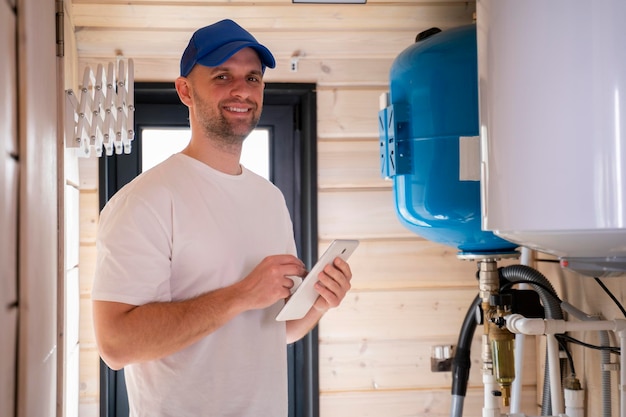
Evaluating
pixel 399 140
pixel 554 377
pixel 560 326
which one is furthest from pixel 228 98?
pixel 554 377

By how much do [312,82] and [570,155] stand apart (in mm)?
1653

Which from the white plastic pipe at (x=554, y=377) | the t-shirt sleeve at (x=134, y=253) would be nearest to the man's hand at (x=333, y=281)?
the t-shirt sleeve at (x=134, y=253)

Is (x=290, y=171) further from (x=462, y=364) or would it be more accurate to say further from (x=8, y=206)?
(x=8, y=206)

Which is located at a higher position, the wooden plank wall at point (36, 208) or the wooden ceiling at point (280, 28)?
the wooden ceiling at point (280, 28)

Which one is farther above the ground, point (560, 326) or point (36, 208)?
point (36, 208)

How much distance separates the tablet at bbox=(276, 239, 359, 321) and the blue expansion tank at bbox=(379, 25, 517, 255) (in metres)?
0.38

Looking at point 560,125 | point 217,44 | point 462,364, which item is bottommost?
point 462,364

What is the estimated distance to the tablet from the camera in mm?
1565

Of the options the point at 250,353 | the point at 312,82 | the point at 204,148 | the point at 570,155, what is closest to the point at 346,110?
the point at 312,82

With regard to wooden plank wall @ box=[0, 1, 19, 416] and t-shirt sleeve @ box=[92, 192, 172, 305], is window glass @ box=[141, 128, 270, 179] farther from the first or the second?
wooden plank wall @ box=[0, 1, 19, 416]

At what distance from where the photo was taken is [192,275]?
1.56 m

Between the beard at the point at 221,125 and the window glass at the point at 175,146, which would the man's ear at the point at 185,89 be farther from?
the window glass at the point at 175,146

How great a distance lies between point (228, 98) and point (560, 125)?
2.39 feet

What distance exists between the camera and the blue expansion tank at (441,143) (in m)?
1.90
